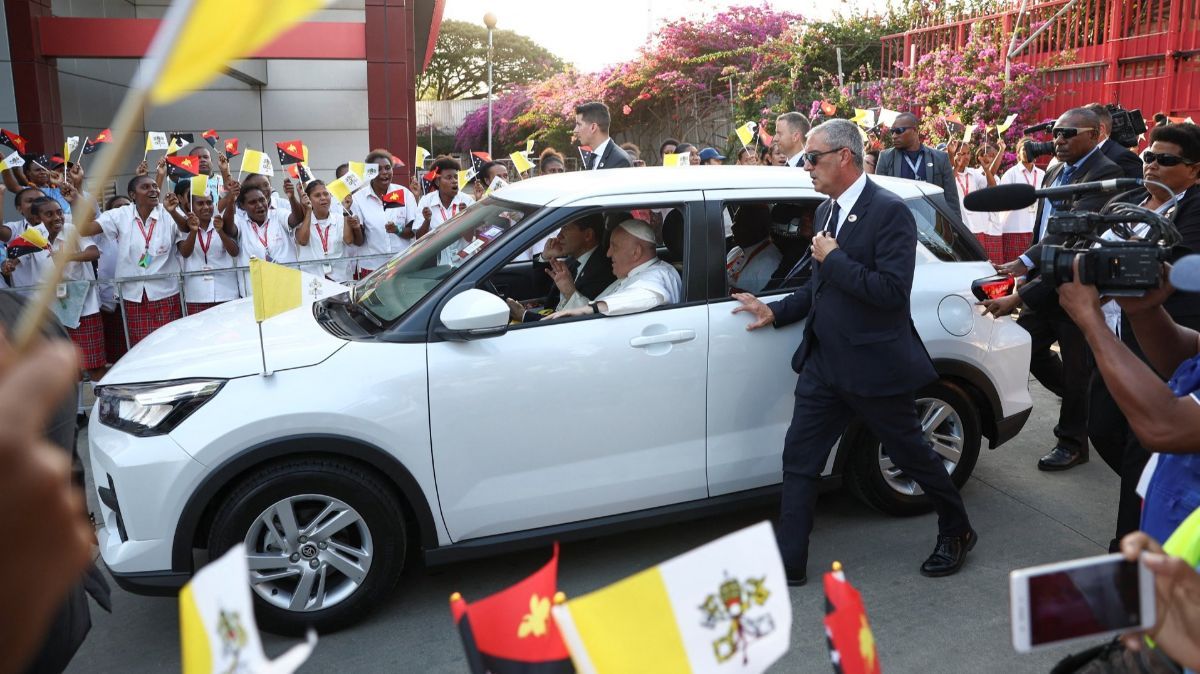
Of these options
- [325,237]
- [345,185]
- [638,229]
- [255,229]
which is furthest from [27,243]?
[638,229]

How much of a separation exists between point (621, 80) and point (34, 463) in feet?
74.8

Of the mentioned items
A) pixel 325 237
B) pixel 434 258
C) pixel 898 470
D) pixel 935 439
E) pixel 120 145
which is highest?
pixel 120 145

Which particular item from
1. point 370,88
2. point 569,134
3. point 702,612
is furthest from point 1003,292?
point 569,134

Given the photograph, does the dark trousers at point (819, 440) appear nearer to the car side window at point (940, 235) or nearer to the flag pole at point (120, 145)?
the car side window at point (940, 235)

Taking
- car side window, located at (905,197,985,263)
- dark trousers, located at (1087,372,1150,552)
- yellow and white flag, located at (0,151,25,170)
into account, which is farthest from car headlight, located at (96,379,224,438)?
yellow and white flag, located at (0,151,25,170)

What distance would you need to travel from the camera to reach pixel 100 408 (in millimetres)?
3914

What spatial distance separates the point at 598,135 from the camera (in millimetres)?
7180

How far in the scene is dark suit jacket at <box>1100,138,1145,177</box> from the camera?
600 cm

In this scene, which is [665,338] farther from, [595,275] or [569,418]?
[595,275]

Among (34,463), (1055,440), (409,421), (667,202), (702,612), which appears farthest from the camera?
(1055,440)

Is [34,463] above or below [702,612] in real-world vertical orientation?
above

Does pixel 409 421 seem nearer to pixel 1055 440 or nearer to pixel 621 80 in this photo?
pixel 1055 440

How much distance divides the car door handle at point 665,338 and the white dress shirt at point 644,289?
0.14 m

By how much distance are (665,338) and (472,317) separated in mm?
855
